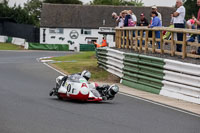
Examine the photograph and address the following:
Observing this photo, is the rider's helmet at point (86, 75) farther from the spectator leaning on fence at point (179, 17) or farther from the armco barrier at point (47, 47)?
the armco barrier at point (47, 47)

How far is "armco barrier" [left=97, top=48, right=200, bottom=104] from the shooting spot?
15758 millimetres

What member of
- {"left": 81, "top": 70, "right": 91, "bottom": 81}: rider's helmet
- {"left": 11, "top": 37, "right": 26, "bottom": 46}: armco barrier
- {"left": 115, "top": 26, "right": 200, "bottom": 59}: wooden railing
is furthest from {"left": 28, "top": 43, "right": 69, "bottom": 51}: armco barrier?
{"left": 81, "top": 70, "right": 91, "bottom": 81}: rider's helmet

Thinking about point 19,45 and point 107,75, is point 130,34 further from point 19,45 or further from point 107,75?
point 19,45

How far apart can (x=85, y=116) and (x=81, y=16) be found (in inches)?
3251

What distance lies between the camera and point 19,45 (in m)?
72.8

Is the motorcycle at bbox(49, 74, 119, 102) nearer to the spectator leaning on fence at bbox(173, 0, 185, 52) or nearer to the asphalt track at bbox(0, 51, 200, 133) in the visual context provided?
the asphalt track at bbox(0, 51, 200, 133)

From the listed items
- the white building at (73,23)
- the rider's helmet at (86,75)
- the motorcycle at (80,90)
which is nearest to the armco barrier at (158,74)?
the motorcycle at (80,90)

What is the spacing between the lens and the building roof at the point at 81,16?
9212 centimetres

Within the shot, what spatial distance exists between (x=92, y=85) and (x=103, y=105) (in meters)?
0.90

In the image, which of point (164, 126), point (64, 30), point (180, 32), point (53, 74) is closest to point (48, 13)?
point (64, 30)

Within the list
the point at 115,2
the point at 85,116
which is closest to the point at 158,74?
the point at 85,116

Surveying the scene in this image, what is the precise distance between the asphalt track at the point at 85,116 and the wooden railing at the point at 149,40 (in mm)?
2353

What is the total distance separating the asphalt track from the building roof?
3003 inches

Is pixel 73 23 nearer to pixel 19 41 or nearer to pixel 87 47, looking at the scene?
pixel 19 41
